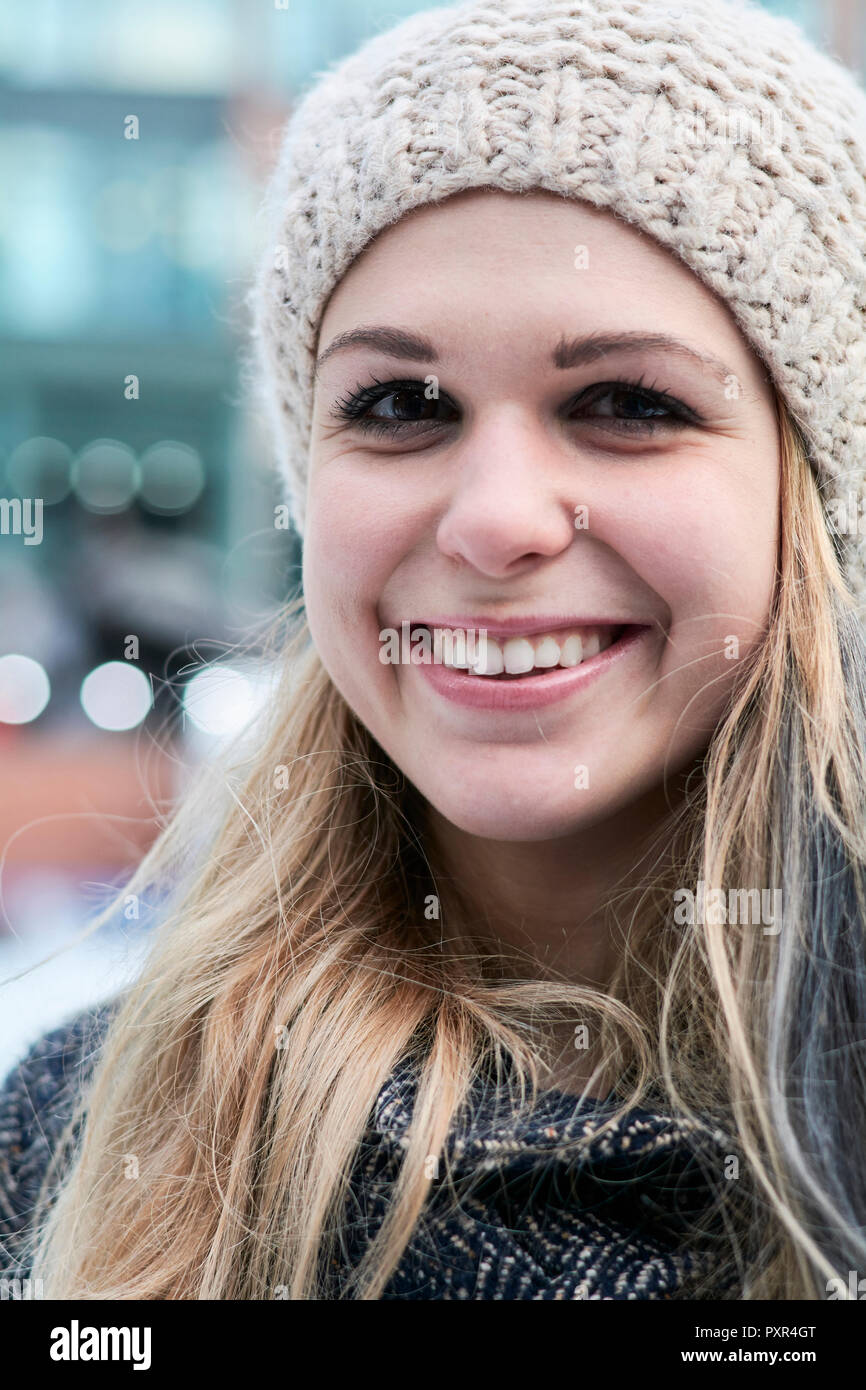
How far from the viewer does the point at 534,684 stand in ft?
4.29

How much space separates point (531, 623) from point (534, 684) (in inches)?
2.6

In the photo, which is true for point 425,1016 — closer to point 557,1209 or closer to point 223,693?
point 557,1209

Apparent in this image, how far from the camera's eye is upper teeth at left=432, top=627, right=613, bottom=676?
130 cm

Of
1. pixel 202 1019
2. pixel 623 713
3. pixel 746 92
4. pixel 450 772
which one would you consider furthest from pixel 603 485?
pixel 202 1019

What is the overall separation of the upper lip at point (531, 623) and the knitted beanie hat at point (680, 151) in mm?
301

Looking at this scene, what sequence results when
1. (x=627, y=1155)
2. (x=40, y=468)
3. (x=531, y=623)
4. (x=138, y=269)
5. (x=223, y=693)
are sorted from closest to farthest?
(x=627, y=1155) < (x=531, y=623) < (x=223, y=693) < (x=138, y=269) < (x=40, y=468)

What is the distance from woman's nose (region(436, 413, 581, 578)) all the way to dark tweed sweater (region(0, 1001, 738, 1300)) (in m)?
0.57

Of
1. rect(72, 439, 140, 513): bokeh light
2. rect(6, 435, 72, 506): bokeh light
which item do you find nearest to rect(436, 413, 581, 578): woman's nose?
rect(72, 439, 140, 513): bokeh light

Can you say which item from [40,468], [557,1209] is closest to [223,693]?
[557,1209]

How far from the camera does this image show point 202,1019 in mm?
1485

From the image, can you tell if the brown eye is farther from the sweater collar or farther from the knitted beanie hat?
the sweater collar

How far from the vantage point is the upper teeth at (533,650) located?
1302 mm

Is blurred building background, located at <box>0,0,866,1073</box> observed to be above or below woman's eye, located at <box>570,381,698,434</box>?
above
